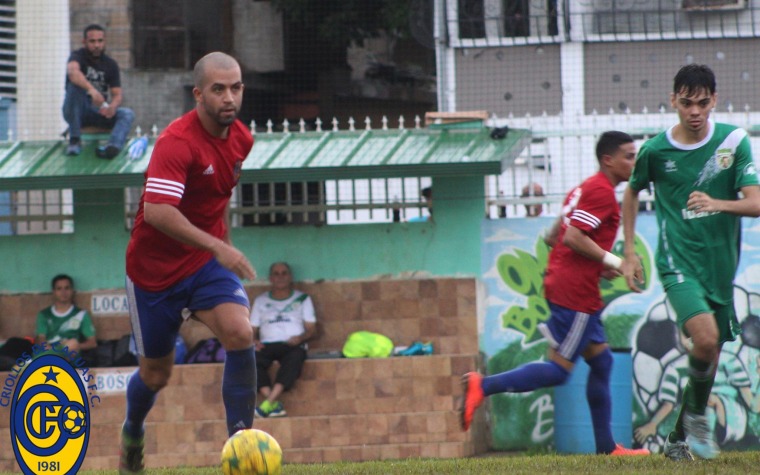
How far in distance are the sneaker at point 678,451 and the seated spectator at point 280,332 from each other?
5.63 m

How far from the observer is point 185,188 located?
721 centimetres

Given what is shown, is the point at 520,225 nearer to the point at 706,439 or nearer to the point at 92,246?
the point at 92,246

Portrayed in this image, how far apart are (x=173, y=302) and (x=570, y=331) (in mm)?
3397

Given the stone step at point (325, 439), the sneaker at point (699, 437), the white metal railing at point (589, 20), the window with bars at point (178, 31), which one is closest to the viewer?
the sneaker at point (699, 437)

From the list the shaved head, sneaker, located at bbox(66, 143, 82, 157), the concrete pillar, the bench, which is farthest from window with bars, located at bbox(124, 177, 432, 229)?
the shaved head

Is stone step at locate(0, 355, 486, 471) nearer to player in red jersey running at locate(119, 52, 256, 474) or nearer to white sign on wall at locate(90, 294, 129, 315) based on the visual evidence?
white sign on wall at locate(90, 294, 129, 315)

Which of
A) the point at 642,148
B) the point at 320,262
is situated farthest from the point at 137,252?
the point at 320,262

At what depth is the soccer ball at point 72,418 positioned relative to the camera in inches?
252

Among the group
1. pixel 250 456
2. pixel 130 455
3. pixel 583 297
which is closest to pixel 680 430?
pixel 583 297

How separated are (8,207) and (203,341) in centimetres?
293

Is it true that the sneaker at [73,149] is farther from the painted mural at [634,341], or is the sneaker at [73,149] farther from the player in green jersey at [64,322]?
the painted mural at [634,341]

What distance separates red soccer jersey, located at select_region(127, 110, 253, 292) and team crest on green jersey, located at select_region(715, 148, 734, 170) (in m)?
2.72

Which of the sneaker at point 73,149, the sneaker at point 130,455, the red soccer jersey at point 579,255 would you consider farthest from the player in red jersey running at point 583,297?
the sneaker at point 73,149

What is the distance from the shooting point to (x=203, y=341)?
13508 mm
